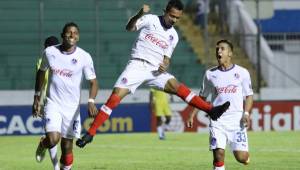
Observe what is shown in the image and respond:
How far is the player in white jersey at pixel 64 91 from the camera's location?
14.3 meters

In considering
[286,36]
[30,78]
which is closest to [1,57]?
[30,78]

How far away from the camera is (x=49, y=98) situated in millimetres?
14438

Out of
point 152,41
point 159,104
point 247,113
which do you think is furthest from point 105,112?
point 159,104

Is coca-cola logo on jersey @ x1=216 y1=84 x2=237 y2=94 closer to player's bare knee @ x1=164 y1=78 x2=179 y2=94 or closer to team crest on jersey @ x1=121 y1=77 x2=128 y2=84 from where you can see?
player's bare knee @ x1=164 y1=78 x2=179 y2=94

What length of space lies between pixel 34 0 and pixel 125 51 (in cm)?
439

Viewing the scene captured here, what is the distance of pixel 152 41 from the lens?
49.9ft

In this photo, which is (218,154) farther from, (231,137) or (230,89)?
(230,89)

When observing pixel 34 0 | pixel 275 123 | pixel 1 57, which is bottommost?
pixel 275 123

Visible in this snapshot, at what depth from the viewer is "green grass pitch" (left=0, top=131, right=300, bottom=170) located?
1830cm

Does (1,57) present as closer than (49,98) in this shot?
No

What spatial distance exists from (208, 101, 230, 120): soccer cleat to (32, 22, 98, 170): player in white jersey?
1.81 metres

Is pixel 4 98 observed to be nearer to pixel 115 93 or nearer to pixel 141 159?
pixel 141 159

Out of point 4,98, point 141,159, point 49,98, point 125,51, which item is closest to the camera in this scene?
point 49,98

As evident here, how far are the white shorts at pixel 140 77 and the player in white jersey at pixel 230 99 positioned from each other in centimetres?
81
